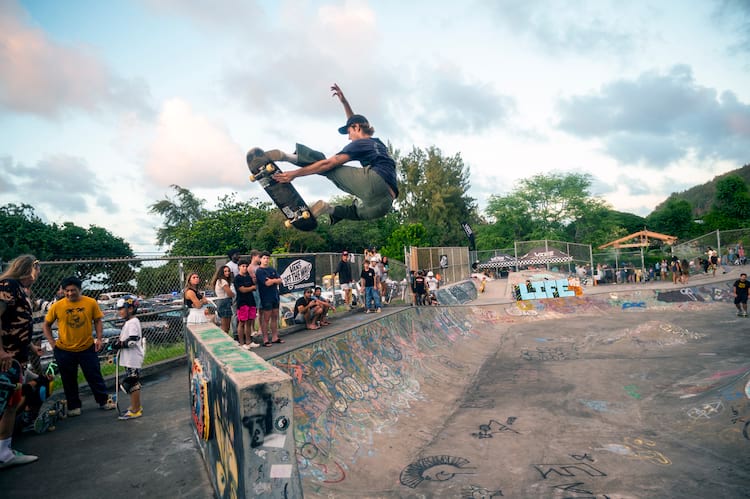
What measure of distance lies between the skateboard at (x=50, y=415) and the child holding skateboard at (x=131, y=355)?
701 mm

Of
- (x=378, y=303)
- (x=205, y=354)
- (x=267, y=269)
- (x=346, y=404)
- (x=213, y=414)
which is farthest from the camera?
(x=378, y=303)

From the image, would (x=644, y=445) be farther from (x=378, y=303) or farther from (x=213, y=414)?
(x=378, y=303)

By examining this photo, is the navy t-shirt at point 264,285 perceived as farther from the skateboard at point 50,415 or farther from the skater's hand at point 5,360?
the skater's hand at point 5,360

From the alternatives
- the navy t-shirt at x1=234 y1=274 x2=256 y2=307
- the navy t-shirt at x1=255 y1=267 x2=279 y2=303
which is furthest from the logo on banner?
the navy t-shirt at x1=234 y1=274 x2=256 y2=307

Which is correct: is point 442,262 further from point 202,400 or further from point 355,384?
point 202,400

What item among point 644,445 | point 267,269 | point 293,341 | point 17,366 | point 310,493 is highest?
point 267,269

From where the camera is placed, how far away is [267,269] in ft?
26.8

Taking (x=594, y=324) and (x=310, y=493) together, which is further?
(x=594, y=324)

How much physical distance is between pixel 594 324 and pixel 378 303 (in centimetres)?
763

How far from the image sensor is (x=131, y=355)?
5.11 m

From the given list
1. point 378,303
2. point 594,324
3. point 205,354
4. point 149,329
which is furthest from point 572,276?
point 205,354

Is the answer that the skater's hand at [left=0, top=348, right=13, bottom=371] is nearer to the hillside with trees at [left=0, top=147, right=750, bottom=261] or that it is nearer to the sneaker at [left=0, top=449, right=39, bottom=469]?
the sneaker at [left=0, top=449, right=39, bottom=469]

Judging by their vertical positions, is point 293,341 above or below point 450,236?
below

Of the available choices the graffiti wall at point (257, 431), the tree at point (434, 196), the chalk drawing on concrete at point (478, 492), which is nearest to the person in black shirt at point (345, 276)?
the chalk drawing on concrete at point (478, 492)
